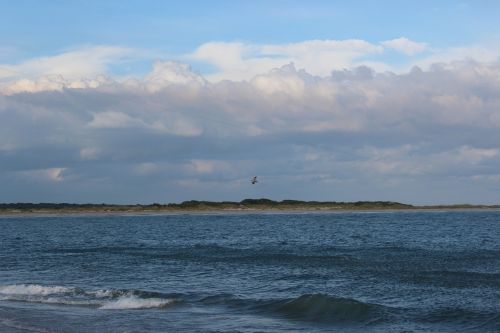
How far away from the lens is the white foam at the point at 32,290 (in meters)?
31.0

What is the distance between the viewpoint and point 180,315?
2528cm

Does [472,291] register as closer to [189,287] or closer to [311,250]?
[189,287]

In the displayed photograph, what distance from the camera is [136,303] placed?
27.7 meters

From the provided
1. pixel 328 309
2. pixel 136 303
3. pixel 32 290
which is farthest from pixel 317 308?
pixel 32 290

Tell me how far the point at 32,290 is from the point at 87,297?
321 centimetres

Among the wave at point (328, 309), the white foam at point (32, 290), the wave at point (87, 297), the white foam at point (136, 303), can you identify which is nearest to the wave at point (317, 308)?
the wave at point (328, 309)

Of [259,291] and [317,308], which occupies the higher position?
[259,291]

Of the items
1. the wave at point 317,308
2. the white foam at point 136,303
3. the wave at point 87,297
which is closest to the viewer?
the wave at point 317,308

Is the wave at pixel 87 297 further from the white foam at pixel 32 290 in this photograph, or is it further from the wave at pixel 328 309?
the wave at pixel 328 309

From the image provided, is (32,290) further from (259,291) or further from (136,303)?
(259,291)

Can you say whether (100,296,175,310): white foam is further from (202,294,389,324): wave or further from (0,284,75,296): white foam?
(0,284,75,296): white foam

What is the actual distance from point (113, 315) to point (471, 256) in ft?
83.0

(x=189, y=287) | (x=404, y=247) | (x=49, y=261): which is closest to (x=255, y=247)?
(x=404, y=247)

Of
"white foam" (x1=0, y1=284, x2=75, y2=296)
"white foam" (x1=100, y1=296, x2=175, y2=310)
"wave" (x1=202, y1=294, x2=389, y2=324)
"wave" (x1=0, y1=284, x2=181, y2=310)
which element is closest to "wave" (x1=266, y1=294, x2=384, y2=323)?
"wave" (x1=202, y1=294, x2=389, y2=324)
